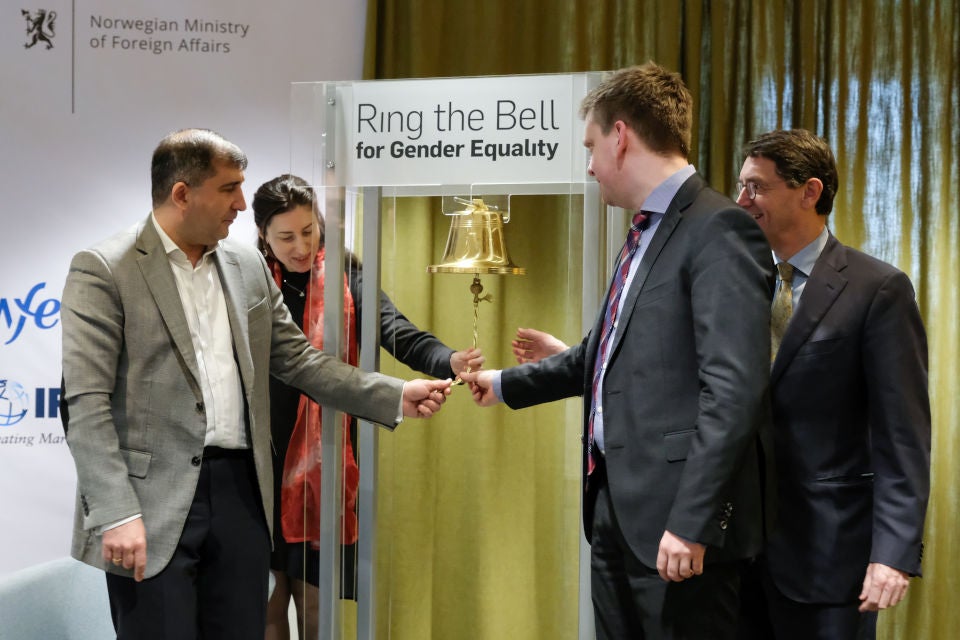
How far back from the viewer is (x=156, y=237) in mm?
2213

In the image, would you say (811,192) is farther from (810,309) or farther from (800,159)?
(810,309)

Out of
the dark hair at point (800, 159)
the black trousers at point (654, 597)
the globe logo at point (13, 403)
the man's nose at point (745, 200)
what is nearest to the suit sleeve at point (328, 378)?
the black trousers at point (654, 597)

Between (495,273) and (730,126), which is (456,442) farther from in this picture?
(730,126)

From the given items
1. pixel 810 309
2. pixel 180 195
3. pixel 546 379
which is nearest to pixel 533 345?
pixel 546 379

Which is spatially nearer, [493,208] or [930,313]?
[493,208]

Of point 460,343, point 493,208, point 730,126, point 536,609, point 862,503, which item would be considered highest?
point 730,126

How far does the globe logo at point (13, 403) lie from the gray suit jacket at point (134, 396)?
2.04 meters

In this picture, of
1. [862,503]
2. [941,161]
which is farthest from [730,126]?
[862,503]

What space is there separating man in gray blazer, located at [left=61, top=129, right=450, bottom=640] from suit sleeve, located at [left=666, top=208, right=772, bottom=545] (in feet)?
3.26

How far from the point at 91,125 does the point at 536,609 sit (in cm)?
269

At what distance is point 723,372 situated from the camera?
5.66ft

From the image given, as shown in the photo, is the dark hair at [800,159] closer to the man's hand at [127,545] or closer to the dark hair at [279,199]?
the dark hair at [279,199]

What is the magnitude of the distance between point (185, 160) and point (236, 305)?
0.34 metres

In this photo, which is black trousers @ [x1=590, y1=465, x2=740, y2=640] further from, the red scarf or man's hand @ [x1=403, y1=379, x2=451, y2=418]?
the red scarf
